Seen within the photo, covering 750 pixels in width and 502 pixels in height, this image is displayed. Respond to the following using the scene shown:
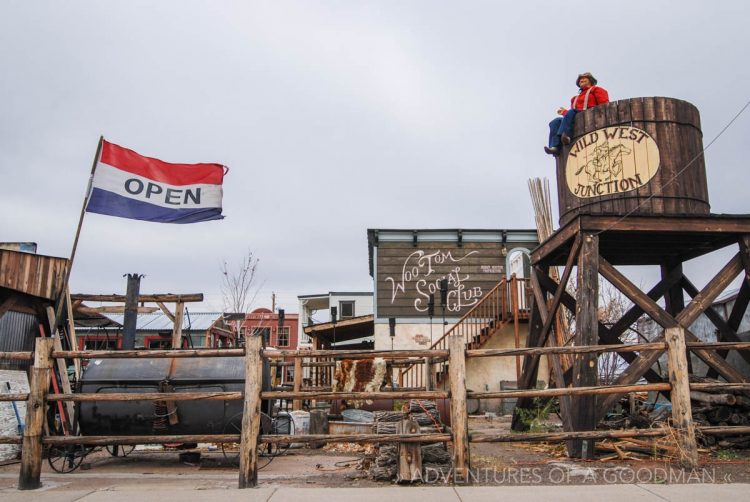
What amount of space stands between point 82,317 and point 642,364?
1422cm

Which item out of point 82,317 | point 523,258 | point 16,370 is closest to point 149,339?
point 82,317

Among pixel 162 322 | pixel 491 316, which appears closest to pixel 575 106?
pixel 491 316

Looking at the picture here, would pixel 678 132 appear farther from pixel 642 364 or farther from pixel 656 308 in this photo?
pixel 642 364

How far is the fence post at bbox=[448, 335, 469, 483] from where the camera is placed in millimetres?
6178

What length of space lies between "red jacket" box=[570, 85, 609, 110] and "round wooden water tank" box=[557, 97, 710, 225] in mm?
225

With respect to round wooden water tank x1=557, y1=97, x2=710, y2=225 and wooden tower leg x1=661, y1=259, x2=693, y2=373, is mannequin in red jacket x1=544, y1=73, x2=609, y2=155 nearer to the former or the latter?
round wooden water tank x1=557, y1=97, x2=710, y2=225

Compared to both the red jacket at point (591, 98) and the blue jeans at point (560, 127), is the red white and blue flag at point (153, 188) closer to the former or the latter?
the blue jeans at point (560, 127)

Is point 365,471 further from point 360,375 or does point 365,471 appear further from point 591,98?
point 591,98

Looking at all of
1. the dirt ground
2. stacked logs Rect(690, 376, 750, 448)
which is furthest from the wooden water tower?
the dirt ground

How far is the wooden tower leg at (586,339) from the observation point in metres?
7.79

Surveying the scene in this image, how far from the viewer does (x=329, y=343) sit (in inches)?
1129

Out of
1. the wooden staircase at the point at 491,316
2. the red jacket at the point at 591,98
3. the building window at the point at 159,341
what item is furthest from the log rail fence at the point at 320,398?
the building window at the point at 159,341

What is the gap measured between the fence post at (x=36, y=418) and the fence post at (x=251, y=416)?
2.07 meters

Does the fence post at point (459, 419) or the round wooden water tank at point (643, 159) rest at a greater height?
the round wooden water tank at point (643, 159)
